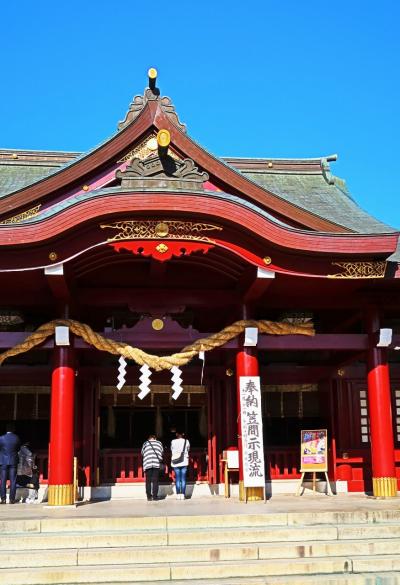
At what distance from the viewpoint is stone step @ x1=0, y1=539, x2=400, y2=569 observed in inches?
312

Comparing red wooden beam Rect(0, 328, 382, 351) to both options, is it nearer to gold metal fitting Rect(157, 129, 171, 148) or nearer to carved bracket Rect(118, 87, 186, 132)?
gold metal fitting Rect(157, 129, 171, 148)

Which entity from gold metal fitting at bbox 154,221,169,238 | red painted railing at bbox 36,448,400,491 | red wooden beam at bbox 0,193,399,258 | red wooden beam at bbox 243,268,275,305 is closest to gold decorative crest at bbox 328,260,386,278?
red wooden beam at bbox 0,193,399,258

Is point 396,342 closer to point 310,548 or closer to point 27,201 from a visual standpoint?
point 310,548

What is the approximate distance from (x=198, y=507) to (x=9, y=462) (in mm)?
4070

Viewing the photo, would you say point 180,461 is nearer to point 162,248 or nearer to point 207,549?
point 162,248

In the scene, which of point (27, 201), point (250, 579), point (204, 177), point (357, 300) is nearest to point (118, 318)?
point (27, 201)

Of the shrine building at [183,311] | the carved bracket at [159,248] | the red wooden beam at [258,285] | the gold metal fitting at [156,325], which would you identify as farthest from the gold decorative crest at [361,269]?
the gold metal fitting at [156,325]

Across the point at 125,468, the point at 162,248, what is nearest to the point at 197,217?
the point at 162,248

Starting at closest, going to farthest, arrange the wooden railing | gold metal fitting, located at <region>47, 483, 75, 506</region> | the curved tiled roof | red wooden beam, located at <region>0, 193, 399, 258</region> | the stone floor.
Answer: the stone floor, red wooden beam, located at <region>0, 193, 399, 258</region>, gold metal fitting, located at <region>47, 483, 75, 506</region>, the wooden railing, the curved tiled roof

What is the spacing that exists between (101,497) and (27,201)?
629 centimetres

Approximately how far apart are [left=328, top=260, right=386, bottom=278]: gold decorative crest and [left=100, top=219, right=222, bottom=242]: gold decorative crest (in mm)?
2436

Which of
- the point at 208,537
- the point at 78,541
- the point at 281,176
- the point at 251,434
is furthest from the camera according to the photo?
the point at 281,176

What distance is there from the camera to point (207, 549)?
322 inches

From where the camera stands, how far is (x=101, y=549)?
27.0 feet
